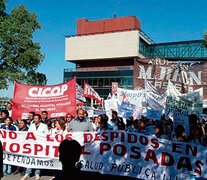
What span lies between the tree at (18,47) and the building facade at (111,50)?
91.4 ft

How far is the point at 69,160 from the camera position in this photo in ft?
6.56

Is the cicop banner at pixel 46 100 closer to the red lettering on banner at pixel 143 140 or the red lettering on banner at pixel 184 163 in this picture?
the red lettering on banner at pixel 143 140

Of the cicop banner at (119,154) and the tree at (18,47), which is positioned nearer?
the cicop banner at (119,154)

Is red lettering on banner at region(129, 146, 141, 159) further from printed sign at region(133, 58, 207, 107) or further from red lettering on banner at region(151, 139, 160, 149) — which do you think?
printed sign at region(133, 58, 207, 107)

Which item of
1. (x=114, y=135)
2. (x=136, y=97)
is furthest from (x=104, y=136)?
(x=136, y=97)

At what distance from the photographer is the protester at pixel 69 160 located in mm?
1901

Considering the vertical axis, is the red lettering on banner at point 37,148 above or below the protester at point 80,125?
below

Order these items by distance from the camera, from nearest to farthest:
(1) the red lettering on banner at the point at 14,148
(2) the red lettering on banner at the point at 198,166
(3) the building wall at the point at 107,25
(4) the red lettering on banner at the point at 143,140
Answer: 1. (2) the red lettering on banner at the point at 198,166
2. (4) the red lettering on banner at the point at 143,140
3. (1) the red lettering on banner at the point at 14,148
4. (3) the building wall at the point at 107,25

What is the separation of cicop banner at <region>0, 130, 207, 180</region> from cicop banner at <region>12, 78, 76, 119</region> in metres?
1.14

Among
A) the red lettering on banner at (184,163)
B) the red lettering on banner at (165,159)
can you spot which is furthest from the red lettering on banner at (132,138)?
the red lettering on banner at (184,163)

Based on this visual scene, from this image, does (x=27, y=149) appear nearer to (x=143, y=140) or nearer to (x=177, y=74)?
(x=143, y=140)

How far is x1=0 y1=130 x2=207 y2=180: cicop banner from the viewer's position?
4.90 meters

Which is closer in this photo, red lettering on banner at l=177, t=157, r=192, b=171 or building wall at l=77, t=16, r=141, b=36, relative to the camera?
red lettering on banner at l=177, t=157, r=192, b=171

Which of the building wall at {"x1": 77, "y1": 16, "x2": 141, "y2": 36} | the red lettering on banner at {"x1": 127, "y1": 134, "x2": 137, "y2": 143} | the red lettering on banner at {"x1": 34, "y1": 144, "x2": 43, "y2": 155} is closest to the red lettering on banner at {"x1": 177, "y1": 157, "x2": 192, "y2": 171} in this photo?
the red lettering on banner at {"x1": 127, "y1": 134, "x2": 137, "y2": 143}
